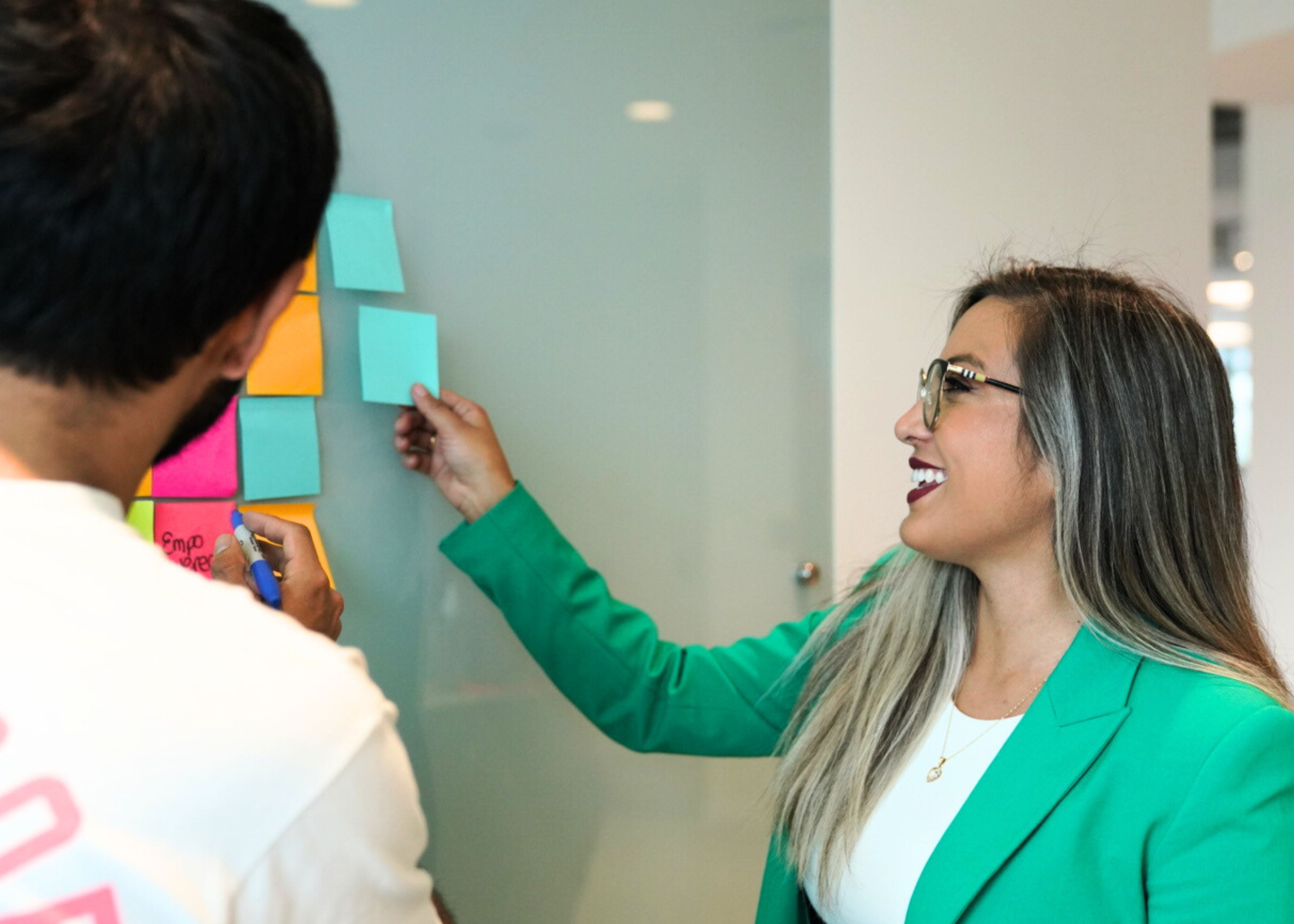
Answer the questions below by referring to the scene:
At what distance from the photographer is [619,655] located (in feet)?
4.46

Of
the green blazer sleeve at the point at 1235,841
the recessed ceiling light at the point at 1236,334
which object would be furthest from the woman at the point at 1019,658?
the recessed ceiling light at the point at 1236,334

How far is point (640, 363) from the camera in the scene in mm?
1562

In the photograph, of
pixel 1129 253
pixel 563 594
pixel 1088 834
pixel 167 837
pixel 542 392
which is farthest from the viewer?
pixel 1129 253

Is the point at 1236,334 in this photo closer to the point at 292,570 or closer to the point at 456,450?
the point at 456,450

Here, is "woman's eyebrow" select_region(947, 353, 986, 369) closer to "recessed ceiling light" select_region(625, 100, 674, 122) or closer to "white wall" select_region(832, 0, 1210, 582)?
"white wall" select_region(832, 0, 1210, 582)

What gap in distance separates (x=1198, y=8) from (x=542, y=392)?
1.74 metres

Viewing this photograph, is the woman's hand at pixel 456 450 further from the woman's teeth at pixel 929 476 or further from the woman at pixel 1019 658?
the woman's teeth at pixel 929 476

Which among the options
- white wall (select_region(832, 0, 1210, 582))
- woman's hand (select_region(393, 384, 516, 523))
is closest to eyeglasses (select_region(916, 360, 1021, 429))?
white wall (select_region(832, 0, 1210, 582))

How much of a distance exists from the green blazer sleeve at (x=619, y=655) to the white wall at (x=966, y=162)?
37 cm

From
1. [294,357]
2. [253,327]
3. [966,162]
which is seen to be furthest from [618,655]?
[966,162]

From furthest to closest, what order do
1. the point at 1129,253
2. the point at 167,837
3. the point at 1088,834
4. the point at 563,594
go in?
1. the point at 1129,253
2. the point at 563,594
3. the point at 1088,834
4. the point at 167,837

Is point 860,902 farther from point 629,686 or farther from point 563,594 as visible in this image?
point 563,594

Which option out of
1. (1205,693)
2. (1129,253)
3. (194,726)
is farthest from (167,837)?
(1129,253)

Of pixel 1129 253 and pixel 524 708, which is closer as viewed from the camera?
pixel 524 708
